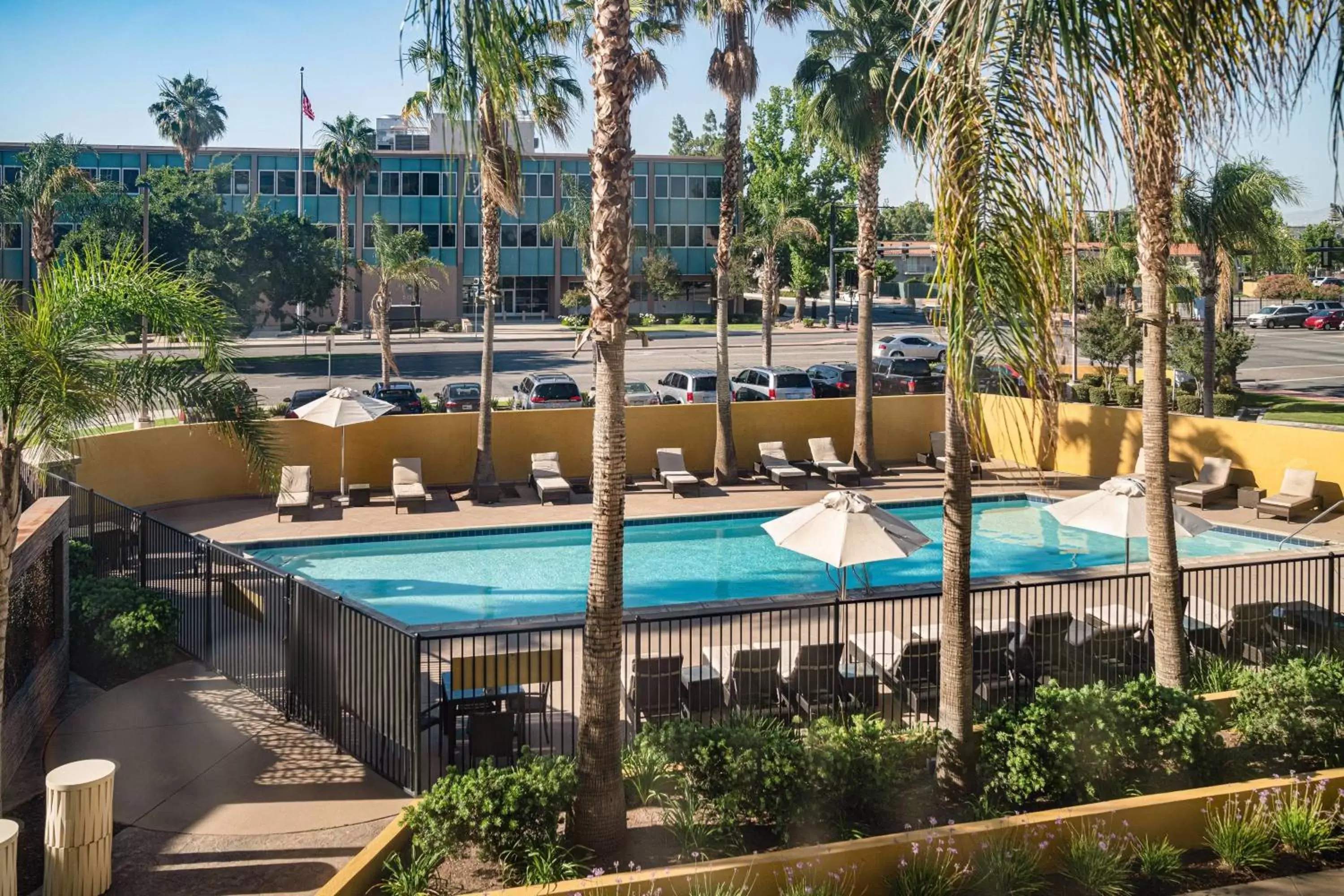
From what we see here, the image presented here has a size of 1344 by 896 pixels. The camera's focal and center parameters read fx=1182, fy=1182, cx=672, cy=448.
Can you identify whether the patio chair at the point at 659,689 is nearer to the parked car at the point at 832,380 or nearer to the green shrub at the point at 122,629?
the green shrub at the point at 122,629

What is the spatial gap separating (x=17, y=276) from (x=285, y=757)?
63762 mm

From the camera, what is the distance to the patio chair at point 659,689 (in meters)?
11.0

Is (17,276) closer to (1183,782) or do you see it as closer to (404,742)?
(404,742)

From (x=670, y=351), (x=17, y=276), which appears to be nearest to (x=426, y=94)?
(x=670, y=351)

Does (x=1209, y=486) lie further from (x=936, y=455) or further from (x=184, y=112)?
(x=184, y=112)

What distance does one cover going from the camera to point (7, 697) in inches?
396

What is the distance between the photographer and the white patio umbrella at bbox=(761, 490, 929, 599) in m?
13.4

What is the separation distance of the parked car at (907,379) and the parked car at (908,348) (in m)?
6.44

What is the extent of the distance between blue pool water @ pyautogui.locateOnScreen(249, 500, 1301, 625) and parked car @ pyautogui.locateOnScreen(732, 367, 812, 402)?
39.1ft

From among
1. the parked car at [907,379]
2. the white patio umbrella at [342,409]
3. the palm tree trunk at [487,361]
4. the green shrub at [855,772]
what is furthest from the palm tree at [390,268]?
the green shrub at [855,772]

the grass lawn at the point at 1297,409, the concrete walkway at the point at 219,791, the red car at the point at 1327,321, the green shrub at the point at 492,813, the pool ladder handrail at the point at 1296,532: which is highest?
the red car at the point at 1327,321

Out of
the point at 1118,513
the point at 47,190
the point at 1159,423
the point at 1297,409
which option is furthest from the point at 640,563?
the point at 47,190

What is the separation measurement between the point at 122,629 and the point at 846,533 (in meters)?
7.99

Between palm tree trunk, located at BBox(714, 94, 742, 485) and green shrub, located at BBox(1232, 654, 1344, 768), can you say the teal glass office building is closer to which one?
palm tree trunk, located at BBox(714, 94, 742, 485)
